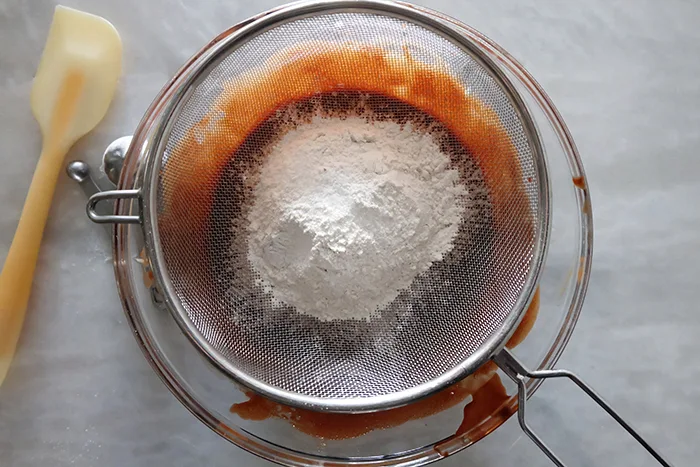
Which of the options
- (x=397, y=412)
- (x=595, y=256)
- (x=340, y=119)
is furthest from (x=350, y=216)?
(x=595, y=256)

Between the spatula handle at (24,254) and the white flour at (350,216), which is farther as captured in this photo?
the spatula handle at (24,254)

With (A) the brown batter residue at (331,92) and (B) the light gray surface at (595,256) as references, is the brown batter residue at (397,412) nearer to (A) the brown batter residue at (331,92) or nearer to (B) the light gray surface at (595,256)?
(A) the brown batter residue at (331,92)

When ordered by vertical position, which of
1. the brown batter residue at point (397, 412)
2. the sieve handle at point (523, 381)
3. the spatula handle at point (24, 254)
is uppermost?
the sieve handle at point (523, 381)

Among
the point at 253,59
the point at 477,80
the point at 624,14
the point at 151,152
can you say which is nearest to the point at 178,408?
the point at 151,152

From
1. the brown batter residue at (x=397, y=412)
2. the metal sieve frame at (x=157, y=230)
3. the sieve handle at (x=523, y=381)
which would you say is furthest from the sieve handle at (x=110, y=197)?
the sieve handle at (x=523, y=381)

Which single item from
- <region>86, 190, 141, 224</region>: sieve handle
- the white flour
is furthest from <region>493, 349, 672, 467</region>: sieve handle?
<region>86, 190, 141, 224</region>: sieve handle

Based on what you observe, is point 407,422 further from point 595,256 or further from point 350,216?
point 595,256
